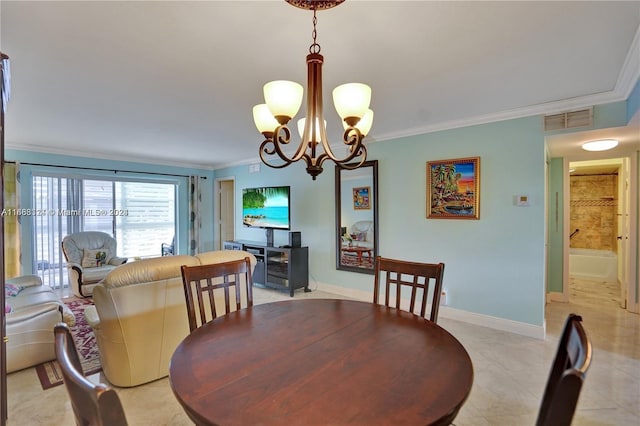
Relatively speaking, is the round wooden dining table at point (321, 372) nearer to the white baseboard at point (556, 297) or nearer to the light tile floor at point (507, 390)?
the light tile floor at point (507, 390)

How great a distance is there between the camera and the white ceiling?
5.23ft

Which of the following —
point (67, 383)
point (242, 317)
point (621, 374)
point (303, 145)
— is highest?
point (303, 145)

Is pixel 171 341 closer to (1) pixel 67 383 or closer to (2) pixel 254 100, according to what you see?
(1) pixel 67 383

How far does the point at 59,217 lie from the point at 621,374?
7117 millimetres

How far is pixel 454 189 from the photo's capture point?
3520mm

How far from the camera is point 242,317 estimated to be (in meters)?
1.61

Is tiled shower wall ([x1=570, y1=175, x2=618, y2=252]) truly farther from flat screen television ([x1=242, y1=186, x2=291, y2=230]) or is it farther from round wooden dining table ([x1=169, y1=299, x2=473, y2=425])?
round wooden dining table ([x1=169, y1=299, x2=473, y2=425])

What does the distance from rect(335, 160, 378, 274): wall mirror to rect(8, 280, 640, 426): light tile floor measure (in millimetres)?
1492

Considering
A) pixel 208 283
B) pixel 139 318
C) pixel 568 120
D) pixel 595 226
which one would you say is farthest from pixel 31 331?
pixel 595 226

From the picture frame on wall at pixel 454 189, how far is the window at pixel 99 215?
513 centimetres

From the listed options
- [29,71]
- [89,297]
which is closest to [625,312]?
[29,71]

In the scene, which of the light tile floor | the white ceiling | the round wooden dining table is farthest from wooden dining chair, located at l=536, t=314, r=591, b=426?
the white ceiling

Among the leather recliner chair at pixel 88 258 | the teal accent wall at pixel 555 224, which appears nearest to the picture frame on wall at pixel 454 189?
the teal accent wall at pixel 555 224

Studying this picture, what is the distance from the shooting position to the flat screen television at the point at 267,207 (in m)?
5.28
